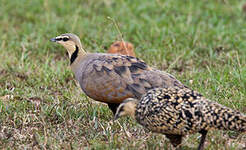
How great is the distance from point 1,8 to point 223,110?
719cm

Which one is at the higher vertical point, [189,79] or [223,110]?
[223,110]

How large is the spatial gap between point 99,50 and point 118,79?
2.15 metres

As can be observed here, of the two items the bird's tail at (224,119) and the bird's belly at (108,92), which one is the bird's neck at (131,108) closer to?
the bird's tail at (224,119)

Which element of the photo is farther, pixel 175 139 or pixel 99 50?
pixel 99 50

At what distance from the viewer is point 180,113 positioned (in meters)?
4.36

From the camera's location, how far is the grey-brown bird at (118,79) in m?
5.59

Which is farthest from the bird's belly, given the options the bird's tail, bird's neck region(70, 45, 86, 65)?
the bird's tail

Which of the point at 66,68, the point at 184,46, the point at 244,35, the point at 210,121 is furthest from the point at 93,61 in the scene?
the point at 244,35

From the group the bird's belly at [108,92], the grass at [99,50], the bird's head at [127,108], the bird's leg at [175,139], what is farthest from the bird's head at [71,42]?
the bird's leg at [175,139]

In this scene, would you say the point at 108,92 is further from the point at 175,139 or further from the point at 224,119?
the point at 224,119

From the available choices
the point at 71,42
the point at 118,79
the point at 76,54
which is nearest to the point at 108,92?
the point at 118,79

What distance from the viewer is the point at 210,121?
4.27 m

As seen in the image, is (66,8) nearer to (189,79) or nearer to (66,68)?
(66,68)

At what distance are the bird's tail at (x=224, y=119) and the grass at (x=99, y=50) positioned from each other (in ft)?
1.69
